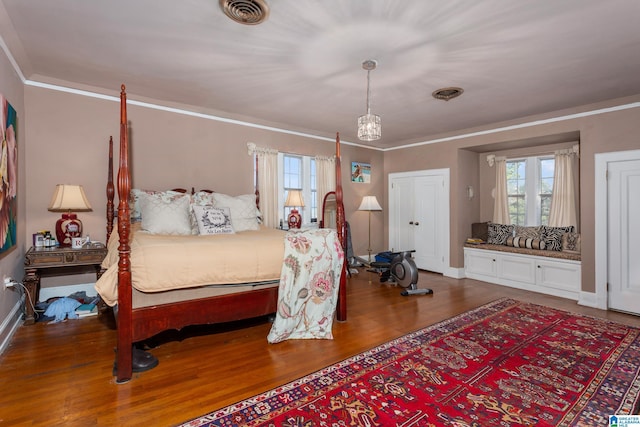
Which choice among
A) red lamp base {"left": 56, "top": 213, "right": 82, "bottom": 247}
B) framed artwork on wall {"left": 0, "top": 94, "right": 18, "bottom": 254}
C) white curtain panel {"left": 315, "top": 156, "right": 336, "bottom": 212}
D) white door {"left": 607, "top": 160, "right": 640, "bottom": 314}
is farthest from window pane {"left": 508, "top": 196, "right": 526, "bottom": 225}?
framed artwork on wall {"left": 0, "top": 94, "right": 18, "bottom": 254}

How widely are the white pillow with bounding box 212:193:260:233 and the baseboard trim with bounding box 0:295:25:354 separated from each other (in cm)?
207

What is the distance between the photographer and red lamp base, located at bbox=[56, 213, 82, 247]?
3.35 meters

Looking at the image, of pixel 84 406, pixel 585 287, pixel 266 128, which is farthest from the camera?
pixel 266 128

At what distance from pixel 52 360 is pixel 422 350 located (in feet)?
9.39

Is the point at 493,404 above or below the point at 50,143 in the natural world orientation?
below

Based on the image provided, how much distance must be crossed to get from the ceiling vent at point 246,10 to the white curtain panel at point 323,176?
3456mm

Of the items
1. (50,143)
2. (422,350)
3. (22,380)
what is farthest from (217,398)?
(50,143)

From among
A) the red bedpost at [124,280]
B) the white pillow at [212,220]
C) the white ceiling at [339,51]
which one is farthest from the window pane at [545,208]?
the red bedpost at [124,280]

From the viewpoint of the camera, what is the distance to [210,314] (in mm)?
2578

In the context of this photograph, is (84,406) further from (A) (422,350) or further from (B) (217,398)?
(A) (422,350)

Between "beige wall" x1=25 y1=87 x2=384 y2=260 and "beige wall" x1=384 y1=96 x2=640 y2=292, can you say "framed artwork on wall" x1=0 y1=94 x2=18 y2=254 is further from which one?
"beige wall" x1=384 y1=96 x2=640 y2=292

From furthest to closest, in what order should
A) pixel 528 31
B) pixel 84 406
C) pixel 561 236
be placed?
pixel 561 236
pixel 528 31
pixel 84 406

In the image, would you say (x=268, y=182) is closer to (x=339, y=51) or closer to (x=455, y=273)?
(x=339, y=51)

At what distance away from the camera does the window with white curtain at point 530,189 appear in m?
5.04
